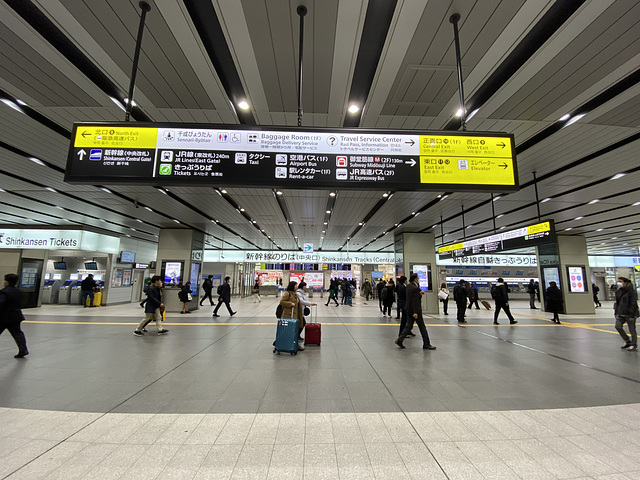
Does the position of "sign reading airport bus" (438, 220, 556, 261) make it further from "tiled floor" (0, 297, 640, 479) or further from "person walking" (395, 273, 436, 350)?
"person walking" (395, 273, 436, 350)

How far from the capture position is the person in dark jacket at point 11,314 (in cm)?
522

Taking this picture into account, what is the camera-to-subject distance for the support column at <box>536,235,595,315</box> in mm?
14484

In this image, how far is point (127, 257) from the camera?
61.0 feet

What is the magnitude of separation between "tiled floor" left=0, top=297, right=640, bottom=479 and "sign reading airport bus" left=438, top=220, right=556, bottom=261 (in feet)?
10.4

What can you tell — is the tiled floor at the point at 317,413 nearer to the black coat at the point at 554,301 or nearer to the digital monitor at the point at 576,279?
the black coat at the point at 554,301

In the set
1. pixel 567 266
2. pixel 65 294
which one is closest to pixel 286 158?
pixel 567 266

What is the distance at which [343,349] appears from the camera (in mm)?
6266

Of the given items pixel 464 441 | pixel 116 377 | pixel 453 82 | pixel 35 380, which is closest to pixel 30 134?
pixel 35 380

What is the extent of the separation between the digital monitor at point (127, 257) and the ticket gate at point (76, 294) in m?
2.55

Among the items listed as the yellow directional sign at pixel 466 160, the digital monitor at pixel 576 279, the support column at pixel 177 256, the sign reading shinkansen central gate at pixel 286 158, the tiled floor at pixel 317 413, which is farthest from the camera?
the digital monitor at pixel 576 279

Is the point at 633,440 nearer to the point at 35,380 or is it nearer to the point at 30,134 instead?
the point at 35,380

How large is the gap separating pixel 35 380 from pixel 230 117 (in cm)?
516

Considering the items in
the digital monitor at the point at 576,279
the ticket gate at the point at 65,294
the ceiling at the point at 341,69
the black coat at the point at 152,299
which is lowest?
the ticket gate at the point at 65,294

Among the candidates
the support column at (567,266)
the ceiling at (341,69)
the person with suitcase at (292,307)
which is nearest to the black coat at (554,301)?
the support column at (567,266)
